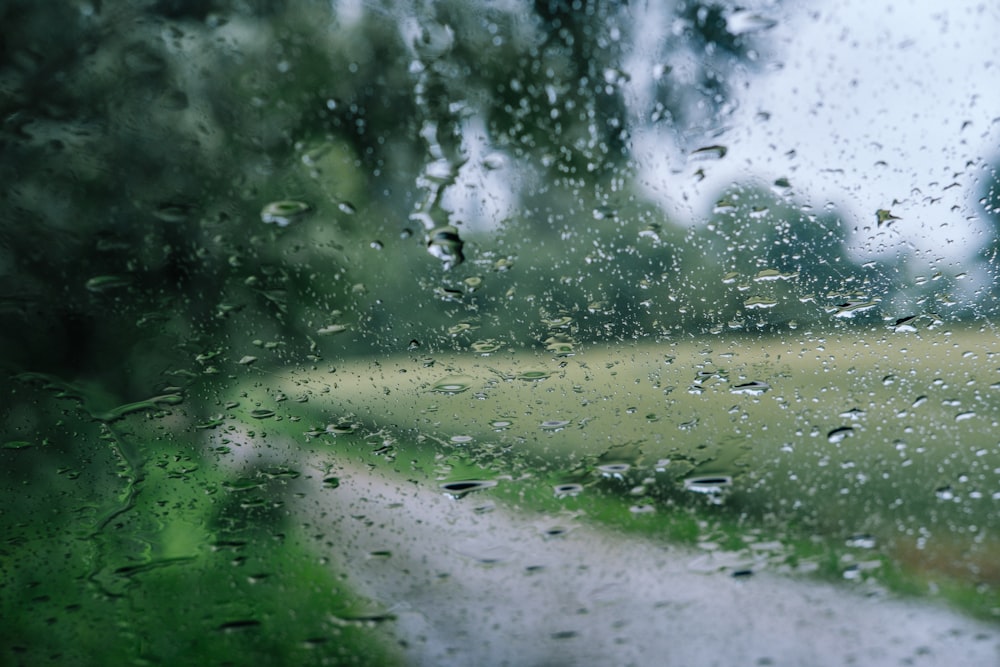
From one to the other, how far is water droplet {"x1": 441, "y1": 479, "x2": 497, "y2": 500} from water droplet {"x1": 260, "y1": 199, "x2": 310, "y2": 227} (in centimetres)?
42

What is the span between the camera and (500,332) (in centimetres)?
100

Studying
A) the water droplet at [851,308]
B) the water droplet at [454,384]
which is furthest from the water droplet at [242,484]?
the water droplet at [851,308]

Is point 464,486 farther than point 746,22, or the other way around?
point 464,486

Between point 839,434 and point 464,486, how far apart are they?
517 millimetres

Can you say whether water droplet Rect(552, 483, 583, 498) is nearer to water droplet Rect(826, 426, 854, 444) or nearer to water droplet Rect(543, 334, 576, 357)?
water droplet Rect(543, 334, 576, 357)

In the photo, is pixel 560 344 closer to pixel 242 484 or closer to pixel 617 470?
pixel 617 470

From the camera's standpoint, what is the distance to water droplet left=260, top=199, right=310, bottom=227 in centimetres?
95

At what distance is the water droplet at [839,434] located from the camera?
3.24ft

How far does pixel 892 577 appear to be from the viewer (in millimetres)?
914

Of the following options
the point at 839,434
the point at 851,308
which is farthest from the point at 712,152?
the point at 839,434

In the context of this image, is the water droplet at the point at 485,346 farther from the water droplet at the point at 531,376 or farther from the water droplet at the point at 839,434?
the water droplet at the point at 839,434

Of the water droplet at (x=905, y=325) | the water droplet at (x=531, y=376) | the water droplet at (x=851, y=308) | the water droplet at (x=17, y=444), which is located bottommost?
the water droplet at (x=17, y=444)

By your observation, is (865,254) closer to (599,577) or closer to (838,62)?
(838,62)

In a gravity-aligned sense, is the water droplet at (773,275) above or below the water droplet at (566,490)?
above
